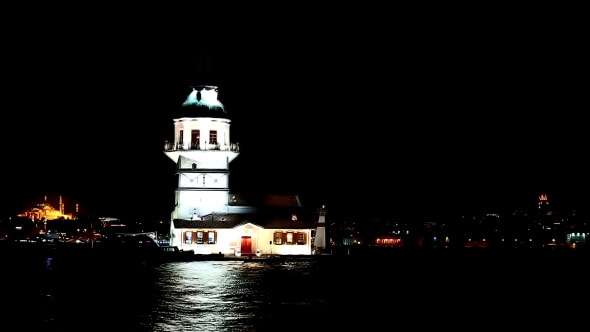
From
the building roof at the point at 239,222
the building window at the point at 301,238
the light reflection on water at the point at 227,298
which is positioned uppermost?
the building roof at the point at 239,222

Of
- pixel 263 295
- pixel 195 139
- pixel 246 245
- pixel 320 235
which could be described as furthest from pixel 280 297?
pixel 320 235

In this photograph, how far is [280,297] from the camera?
135ft

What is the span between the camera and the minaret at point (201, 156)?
69750 millimetres

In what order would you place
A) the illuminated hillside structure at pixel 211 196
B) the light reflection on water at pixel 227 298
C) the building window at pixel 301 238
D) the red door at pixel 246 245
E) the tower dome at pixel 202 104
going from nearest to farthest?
the light reflection on water at pixel 227 298 → the illuminated hillside structure at pixel 211 196 → the red door at pixel 246 245 → the building window at pixel 301 238 → the tower dome at pixel 202 104

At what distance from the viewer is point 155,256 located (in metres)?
66.1

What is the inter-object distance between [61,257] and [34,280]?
26.3m

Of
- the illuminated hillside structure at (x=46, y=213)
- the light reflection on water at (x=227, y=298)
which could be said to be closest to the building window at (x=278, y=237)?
the light reflection on water at (x=227, y=298)

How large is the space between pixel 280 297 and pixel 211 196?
2959cm

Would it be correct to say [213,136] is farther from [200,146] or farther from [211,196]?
[211,196]

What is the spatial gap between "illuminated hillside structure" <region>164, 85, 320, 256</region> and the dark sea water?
377 cm

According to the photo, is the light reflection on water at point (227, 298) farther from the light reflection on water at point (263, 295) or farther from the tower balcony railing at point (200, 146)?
the tower balcony railing at point (200, 146)

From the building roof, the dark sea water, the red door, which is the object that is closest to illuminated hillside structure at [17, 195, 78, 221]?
the building roof

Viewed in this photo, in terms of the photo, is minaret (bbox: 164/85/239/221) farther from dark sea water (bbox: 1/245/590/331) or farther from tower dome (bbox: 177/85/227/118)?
dark sea water (bbox: 1/245/590/331)

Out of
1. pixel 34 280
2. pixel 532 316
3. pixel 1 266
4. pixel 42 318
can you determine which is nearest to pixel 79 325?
pixel 42 318
